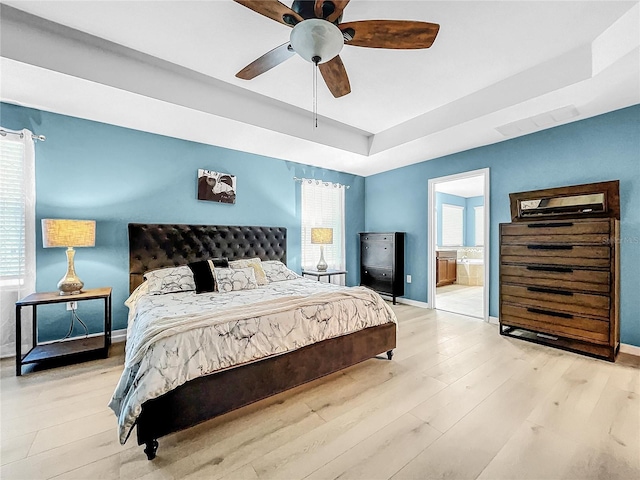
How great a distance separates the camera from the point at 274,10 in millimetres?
1579

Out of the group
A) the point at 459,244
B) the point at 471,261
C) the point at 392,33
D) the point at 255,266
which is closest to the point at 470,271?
the point at 471,261

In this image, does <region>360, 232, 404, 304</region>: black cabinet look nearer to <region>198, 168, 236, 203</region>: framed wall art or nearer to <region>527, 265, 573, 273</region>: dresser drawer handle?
<region>527, 265, 573, 273</region>: dresser drawer handle

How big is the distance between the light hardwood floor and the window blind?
88cm

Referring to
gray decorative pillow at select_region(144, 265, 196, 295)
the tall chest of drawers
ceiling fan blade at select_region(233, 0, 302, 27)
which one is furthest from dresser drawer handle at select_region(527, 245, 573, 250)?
gray decorative pillow at select_region(144, 265, 196, 295)

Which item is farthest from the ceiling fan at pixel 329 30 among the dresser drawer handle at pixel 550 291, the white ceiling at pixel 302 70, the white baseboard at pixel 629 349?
the white baseboard at pixel 629 349

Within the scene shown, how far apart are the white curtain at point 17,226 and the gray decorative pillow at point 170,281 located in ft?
3.41

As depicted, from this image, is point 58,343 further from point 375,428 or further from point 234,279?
point 375,428

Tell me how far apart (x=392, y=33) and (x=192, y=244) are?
301cm

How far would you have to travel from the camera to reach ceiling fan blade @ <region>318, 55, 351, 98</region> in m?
2.04

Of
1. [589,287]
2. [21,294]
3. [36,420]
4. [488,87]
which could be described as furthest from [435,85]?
[21,294]

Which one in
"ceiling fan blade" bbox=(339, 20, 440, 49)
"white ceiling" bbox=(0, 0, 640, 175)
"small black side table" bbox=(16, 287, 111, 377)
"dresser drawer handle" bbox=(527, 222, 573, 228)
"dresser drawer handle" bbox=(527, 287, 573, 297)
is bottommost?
"small black side table" bbox=(16, 287, 111, 377)

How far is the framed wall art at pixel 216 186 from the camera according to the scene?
12.1 feet

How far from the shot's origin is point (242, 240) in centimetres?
396

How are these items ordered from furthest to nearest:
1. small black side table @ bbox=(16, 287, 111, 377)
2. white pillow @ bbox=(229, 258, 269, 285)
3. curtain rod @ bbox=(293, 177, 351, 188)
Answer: curtain rod @ bbox=(293, 177, 351, 188), white pillow @ bbox=(229, 258, 269, 285), small black side table @ bbox=(16, 287, 111, 377)
